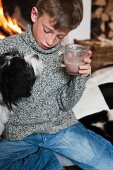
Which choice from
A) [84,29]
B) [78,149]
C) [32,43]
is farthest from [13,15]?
[78,149]

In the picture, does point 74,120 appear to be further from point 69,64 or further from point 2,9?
point 2,9

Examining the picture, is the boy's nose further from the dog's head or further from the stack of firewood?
the stack of firewood

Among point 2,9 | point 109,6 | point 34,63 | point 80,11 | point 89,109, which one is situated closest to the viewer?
point 34,63

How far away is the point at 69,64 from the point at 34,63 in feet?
0.41

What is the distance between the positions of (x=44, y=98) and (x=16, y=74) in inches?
9.2

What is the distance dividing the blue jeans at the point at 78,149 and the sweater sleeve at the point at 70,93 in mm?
105

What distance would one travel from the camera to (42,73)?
4.55 feet

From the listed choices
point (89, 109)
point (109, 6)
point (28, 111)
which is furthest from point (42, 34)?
point (109, 6)

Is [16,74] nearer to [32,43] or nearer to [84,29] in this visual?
[32,43]

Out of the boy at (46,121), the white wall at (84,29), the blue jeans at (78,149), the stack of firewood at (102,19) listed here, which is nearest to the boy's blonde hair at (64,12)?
the boy at (46,121)

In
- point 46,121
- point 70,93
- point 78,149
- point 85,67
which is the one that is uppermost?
point 85,67

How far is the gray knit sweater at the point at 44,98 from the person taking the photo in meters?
1.40

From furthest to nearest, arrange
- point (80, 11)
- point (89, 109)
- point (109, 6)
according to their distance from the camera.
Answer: point (109, 6) < point (89, 109) < point (80, 11)

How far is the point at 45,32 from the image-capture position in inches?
53.4
